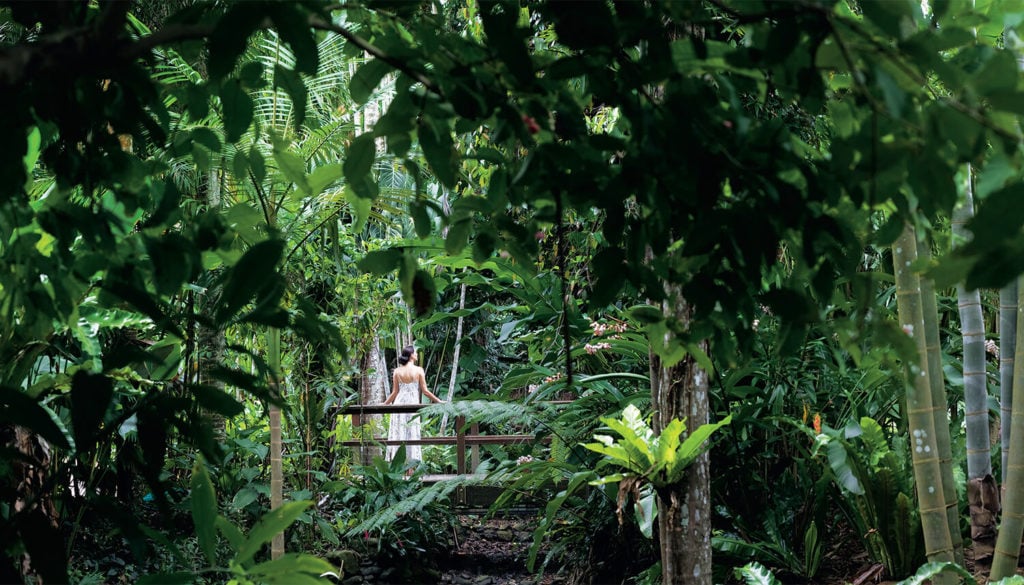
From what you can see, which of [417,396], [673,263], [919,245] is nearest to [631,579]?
[919,245]

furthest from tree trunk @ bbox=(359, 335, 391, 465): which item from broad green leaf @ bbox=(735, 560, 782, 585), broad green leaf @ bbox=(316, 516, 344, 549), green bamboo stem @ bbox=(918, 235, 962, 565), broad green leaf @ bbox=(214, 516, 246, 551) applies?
broad green leaf @ bbox=(214, 516, 246, 551)

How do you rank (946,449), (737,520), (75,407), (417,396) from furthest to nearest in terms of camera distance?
(417,396)
(737,520)
(946,449)
(75,407)

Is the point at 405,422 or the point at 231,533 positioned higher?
the point at 405,422

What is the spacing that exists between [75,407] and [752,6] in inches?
28.1

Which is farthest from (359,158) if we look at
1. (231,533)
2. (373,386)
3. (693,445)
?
(373,386)

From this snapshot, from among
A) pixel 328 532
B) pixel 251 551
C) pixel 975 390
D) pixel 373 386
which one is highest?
pixel 373 386

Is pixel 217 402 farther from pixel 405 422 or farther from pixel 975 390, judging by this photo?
pixel 405 422

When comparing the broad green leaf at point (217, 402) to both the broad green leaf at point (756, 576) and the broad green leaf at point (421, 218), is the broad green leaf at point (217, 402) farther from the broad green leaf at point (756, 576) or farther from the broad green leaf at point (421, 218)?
the broad green leaf at point (756, 576)

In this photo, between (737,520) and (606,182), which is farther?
(737,520)

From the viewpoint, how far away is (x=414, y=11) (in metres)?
1.00

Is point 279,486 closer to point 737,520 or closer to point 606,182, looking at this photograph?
point 737,520

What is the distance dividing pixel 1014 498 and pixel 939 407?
1.07 feet

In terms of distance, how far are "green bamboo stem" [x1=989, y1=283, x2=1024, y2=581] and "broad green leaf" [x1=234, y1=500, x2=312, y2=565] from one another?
86.6 inches

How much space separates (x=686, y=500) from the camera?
2410mm
